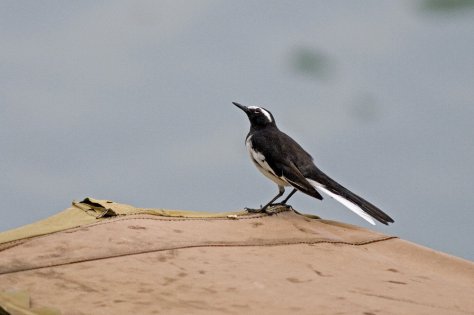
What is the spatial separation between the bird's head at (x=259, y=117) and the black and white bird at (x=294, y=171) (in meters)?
0.23

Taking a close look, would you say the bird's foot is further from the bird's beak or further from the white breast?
the bird's beak

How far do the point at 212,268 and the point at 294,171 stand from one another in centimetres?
177

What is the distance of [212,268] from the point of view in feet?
11.8

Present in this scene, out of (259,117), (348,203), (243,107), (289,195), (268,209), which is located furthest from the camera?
(243,107)

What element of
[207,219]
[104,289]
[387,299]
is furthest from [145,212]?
[387,299]

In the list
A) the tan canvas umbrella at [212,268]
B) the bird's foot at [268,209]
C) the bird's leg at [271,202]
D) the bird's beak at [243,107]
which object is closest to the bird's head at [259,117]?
the bird's beak at [243,107]

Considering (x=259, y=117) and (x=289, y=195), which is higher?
(x=259, y=117)

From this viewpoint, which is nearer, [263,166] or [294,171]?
[294,171]

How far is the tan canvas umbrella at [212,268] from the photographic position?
331cm

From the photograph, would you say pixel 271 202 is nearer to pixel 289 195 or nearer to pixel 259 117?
pixel 289 195

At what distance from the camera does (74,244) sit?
376cm

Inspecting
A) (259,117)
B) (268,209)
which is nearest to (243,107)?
(259,117)

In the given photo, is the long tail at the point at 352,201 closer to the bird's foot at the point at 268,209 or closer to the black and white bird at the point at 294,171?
the black and white bird at the point at 294,171

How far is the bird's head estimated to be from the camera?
19.4 feet
